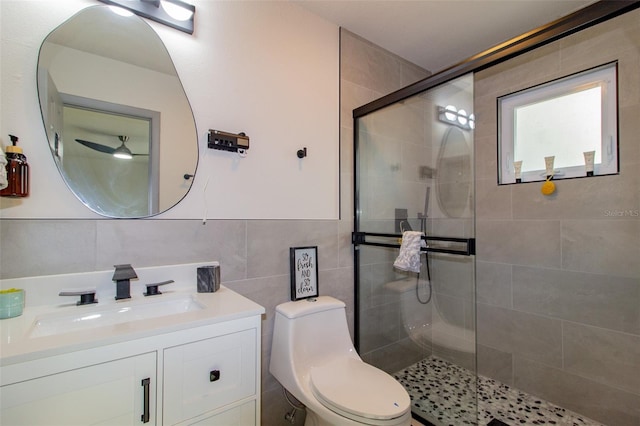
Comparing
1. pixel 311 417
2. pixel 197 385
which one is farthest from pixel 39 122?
pixel 311 417

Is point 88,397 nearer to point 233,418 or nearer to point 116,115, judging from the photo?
point 233,418

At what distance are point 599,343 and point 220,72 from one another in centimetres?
271


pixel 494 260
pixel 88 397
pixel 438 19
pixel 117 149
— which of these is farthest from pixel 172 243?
pixel 494 260

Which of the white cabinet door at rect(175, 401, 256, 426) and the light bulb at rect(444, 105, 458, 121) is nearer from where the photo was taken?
the white cabinet door at rect(175, 401, 256, 426)

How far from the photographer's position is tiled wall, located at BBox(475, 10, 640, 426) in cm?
170

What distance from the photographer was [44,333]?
0.99 m

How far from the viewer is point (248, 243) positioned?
5.30 ft

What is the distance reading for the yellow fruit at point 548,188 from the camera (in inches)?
77.5

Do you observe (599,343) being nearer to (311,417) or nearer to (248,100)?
(311,417)

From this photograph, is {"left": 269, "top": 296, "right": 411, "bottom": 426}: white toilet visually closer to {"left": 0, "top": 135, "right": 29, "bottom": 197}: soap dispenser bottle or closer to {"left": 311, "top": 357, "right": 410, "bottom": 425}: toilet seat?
{"left": 311, "top": 357, "right": 410, "bottom": 425}: toilet seat

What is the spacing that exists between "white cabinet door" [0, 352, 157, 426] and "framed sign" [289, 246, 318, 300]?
0.95m

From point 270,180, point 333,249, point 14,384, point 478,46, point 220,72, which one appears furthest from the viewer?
point 478,46

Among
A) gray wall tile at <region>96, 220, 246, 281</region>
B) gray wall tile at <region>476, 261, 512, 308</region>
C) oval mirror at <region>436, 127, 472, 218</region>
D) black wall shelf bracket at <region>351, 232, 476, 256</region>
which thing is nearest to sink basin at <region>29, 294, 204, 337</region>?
gray wall tile at <region>96, 220, 246, 281</region>

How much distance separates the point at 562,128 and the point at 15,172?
295 cm
